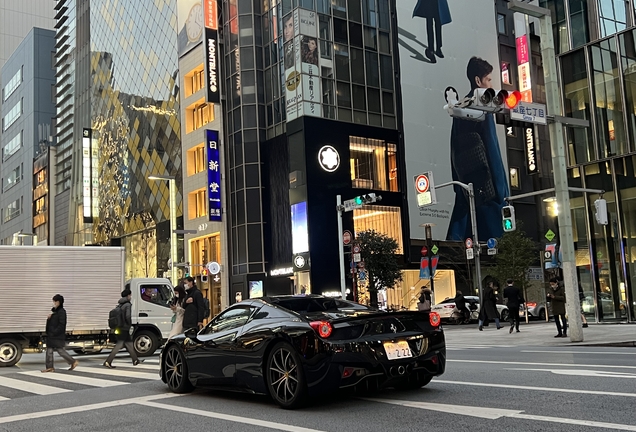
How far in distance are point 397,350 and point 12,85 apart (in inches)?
4419

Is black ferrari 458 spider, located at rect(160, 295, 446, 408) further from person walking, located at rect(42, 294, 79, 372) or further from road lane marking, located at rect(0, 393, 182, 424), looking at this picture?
person walking, located at rect(42, 294, 79, 372)

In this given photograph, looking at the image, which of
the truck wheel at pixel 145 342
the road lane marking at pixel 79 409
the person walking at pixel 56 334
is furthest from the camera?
the truck wheel at pixel 145 342

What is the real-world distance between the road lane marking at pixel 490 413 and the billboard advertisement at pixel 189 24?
153 feet

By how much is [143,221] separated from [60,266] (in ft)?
134

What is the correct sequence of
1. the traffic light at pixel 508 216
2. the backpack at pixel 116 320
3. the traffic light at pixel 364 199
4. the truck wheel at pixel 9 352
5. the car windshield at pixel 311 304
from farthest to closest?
the traffic light at pixel 364 199
the traffic light at pixel 508 216
the truck wheel at pixel 9 352
the backpack at pixel 116 320
the car windshield at pixel 311 304

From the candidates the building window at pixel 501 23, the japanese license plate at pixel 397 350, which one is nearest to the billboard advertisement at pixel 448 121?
the building window at pixel 501 23

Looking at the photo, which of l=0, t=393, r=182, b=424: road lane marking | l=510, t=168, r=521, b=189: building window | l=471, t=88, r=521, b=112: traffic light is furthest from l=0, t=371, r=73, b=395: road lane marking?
l=510, t=168, r=521, b=189: building window

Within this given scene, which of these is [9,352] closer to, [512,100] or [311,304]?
[311,304]

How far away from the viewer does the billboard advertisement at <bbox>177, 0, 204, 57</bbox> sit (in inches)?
2024

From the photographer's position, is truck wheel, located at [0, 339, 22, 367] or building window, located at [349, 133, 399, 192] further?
building window, located at [349, 133, 399, 192]

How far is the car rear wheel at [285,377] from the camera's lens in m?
7.27

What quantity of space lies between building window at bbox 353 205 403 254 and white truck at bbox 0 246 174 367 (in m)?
26.8

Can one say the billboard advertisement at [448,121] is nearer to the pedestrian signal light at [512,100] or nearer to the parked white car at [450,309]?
the parked white car at [450,309]

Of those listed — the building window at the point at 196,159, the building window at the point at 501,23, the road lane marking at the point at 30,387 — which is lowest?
the road lane marking at the point at 30,387
